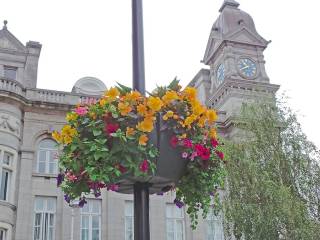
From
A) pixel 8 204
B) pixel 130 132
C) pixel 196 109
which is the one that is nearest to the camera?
pixel 130 132

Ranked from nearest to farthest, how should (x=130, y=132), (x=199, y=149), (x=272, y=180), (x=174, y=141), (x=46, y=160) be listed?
(x=130, y=132) → (x=174, y=141) → (x=199, y=149) → (x=272, y=180) → (x=46, y=160)

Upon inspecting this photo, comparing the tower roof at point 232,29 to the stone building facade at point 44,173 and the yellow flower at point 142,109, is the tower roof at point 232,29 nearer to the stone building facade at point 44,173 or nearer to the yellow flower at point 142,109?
the stone building facade at point 44,173

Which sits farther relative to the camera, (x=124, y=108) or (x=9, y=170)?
(x=9, y=170)

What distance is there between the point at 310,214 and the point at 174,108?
45.2ft

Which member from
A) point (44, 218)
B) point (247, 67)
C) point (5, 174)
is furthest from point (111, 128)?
point (247, 67)

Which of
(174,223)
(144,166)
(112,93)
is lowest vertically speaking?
(144,166)

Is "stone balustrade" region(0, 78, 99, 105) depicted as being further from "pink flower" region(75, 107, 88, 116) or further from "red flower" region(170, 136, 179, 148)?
"red flower" region(170, 136, 179, 148)

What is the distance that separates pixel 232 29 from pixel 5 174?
17.5m

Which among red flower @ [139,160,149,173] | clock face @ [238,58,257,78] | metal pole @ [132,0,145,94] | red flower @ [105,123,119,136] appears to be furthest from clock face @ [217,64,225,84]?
red flower @ [139,160,149,173]

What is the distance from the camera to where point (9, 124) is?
24.1m

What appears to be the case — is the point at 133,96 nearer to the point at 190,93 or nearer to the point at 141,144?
the point at 141,144

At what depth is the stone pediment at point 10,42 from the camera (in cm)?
2798

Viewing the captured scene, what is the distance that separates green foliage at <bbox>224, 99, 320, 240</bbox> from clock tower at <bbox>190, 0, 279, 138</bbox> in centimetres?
898

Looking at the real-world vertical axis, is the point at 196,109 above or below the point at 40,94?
below
